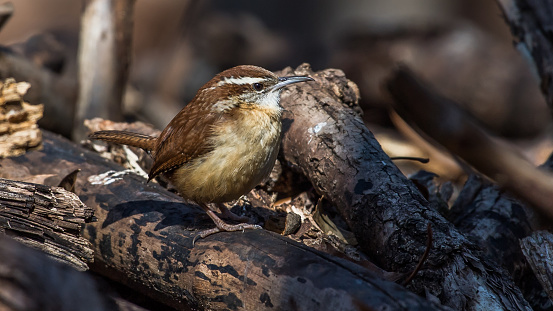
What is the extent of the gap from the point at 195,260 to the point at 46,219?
993mm

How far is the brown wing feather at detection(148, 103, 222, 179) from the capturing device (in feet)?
11.6

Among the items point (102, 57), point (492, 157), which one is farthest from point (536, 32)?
point (102, 57)

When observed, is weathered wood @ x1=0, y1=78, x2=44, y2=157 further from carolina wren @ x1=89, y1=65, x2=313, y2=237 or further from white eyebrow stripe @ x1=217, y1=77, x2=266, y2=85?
white eyebrow stripe @ x1=217, y1=77, x2=266, y2=85

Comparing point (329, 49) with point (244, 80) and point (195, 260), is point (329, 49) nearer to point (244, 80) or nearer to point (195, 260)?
point (244, 80)

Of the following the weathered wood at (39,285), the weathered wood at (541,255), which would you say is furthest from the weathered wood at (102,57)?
the weathered wood at (541,255)

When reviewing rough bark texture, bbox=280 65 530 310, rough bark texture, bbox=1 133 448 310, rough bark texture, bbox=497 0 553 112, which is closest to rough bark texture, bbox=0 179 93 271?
rough bark texture, bbox=1 133 448 310

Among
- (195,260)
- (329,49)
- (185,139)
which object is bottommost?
(195,260)

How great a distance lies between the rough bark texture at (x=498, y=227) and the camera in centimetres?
395

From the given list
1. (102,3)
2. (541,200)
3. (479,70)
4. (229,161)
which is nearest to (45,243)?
(229,161)

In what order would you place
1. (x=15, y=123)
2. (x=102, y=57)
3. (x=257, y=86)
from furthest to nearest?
(x=102, y=57)
(x=15, y=123)
(x=257, y=86)

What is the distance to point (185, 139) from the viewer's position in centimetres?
363

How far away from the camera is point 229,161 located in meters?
3.42

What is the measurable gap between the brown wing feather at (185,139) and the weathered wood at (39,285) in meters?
1.49

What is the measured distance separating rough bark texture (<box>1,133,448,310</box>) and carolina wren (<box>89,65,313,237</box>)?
8.7 inches
